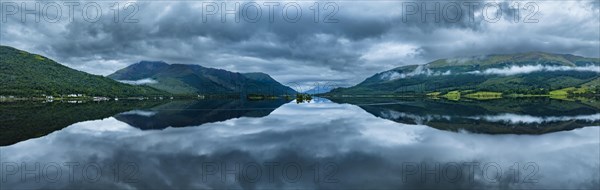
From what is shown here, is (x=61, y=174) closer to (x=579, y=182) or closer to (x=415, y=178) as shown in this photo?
(x=415, y=178)

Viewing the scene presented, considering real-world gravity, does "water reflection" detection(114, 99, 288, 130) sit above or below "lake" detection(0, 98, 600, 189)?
above

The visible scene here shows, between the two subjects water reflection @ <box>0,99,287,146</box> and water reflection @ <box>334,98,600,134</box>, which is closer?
water reflection @ <box>0,99,287,146</box>

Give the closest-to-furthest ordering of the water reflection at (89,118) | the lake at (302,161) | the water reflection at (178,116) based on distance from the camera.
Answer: the lake at (302,161) → the water reflection at (89,118) → the water reflection at (178,116)

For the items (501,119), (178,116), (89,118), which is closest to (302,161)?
(501,119)

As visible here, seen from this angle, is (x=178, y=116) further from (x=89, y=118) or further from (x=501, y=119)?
(x=501, y=119)

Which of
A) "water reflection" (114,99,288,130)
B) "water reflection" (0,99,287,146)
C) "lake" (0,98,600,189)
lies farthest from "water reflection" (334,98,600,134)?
"water reflection" (0,99,287,146)

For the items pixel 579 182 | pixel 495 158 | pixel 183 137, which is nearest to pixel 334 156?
pixel 495 158

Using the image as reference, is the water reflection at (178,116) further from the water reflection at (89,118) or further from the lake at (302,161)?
the lake at (302,161)

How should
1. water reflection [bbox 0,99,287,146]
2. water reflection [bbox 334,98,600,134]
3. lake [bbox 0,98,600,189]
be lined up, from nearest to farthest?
lake [bbox 0,98,600,189] < water reflection [bbox 0,99,287,146] < water reflection [bbox 334,98,600,134]

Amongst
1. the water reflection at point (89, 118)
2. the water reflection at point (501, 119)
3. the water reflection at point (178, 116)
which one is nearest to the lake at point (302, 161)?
the water reflection at point (89, 118)

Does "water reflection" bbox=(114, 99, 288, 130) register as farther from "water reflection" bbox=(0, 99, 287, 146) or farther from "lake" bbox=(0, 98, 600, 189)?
"lake" bbox=(0, 98, 600, 189)

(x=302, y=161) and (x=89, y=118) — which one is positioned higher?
(x=89, y=118)

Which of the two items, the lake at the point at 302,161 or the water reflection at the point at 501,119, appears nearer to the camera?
the lake at the point at 302,161

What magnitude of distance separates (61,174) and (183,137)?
673 inches
